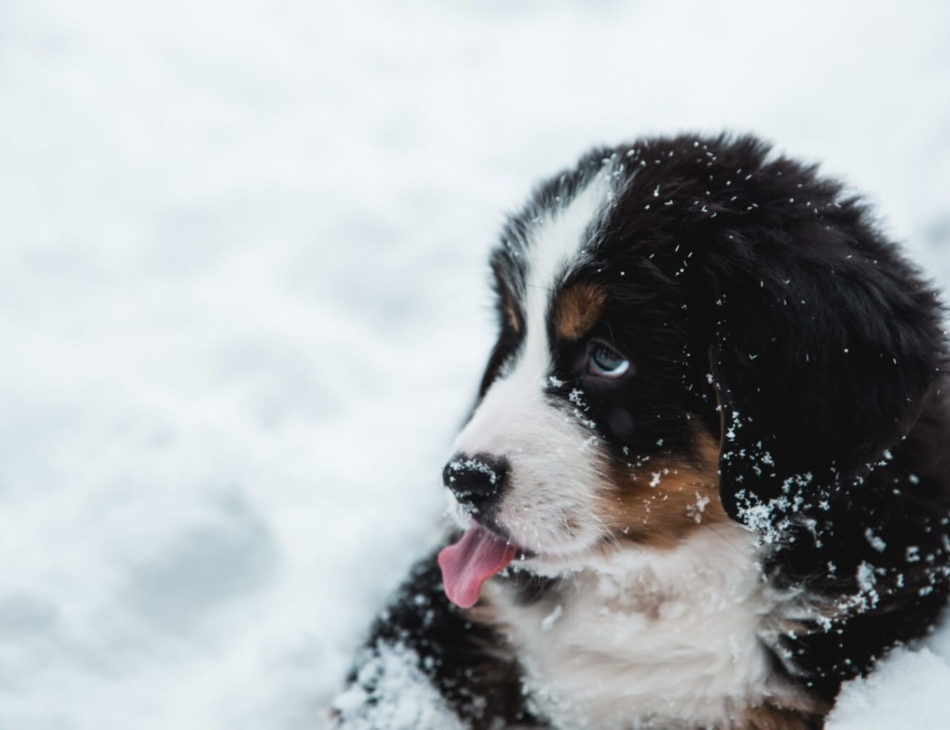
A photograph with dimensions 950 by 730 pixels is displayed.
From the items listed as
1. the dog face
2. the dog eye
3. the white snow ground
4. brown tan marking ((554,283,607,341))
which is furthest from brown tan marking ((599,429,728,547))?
the white snow ground

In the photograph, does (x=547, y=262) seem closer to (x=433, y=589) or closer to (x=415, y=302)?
(x=433, y=589)

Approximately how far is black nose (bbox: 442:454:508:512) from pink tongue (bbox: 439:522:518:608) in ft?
0.45

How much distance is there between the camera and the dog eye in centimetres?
235

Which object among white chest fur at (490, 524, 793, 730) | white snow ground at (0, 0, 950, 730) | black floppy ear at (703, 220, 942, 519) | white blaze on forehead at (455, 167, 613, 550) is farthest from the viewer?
white snow ground at (0, 0, 950, 730)

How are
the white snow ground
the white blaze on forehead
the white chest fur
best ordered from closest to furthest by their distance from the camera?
the white blaze on forehead, the white chest fur, the white snow ground

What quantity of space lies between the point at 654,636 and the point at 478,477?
0.68m

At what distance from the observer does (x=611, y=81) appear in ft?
20.4

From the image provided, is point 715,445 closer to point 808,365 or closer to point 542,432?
point 808,365

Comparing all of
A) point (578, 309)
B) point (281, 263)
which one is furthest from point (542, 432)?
point (281, 263)

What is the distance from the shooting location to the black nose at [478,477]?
2266 mm

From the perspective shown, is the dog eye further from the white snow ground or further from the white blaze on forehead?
the white snow ground

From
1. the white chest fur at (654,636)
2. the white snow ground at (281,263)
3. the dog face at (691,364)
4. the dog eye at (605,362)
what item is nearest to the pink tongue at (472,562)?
the dog face at (691,364)

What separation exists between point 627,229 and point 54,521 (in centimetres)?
243

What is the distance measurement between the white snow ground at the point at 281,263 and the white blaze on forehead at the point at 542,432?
24.8 inches
